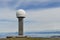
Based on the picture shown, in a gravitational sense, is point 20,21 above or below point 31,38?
above

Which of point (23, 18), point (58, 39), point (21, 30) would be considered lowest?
point (58, 39)

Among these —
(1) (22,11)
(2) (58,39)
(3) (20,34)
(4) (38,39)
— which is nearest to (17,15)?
(1) (22,11)

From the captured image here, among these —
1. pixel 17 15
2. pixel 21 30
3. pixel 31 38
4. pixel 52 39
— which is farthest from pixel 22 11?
pixel 52 39

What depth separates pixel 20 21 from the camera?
15.6 meters

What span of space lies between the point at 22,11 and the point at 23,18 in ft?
2.24

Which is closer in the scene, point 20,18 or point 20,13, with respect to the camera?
point 20,13

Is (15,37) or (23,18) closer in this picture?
(15,37)

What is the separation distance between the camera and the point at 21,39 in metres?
14.3

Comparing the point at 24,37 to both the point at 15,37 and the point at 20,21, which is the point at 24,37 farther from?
the point at 20,21

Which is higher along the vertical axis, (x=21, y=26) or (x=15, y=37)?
(x=21, y=26)

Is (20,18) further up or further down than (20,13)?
further down

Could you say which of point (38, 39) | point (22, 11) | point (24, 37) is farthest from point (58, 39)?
point (22, 11)

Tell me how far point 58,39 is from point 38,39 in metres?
1.72

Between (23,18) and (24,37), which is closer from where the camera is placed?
(24,37)
